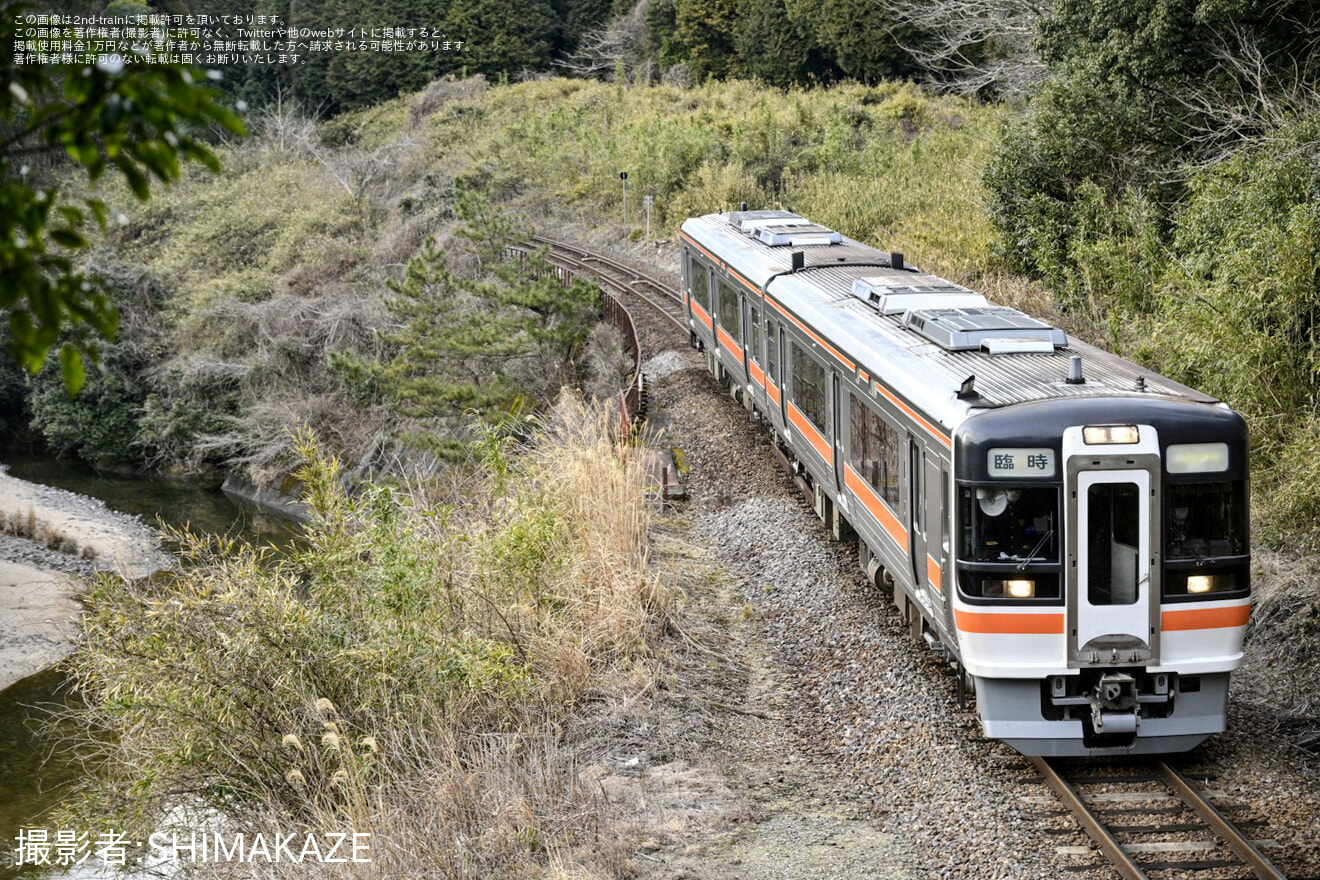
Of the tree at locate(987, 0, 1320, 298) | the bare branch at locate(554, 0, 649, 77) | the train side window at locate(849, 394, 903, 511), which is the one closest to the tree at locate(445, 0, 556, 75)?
the bare branch at locate(554, 0, 649, 77)

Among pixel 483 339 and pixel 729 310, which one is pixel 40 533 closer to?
pixel 483 339

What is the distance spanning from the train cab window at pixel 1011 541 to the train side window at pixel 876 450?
1625mm

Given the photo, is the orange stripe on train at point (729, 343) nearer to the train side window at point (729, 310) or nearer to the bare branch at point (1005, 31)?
the train side window at point (729, 310)

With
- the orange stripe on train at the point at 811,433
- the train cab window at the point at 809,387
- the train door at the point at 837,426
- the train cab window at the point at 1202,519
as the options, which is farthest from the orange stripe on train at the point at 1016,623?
the train cab window at the point at 809,387

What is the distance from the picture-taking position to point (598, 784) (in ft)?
Answer: 26.1

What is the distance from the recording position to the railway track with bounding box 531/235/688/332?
24781 millimetres

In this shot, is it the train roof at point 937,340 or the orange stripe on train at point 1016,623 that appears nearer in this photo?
the orange stripe on train at point 1016,623

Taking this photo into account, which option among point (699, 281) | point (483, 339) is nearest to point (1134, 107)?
point (699, 281)

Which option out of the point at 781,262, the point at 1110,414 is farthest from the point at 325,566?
the point at 781,262

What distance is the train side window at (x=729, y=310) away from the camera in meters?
16.4

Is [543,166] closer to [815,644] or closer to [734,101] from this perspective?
[734,101]

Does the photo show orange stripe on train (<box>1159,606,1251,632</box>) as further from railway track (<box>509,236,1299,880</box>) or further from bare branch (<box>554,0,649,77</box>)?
bare branch (<box>554,0,649,77</box>)

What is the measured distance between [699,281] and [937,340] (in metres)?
10.3

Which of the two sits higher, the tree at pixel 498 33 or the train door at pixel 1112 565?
the tree at pixel 498 33
